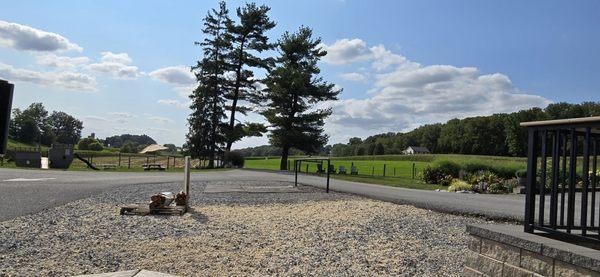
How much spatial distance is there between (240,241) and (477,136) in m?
89.5

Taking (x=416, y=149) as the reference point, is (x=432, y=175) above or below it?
below

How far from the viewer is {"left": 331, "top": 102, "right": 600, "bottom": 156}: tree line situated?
6706 centimetres

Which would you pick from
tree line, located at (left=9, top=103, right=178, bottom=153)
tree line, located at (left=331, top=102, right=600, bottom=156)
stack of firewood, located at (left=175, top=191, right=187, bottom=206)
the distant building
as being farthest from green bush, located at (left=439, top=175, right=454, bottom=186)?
the distant building

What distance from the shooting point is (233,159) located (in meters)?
38.3

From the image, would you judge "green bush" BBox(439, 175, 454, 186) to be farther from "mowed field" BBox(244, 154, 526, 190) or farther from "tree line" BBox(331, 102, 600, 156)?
"tree line" BBox(331, 102, 600, 156)

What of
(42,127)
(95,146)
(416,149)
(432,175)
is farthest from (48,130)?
(432,175)

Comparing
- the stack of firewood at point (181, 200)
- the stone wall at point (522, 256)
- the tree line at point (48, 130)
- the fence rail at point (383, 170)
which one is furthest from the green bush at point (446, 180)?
the tree line at point (48, 130)

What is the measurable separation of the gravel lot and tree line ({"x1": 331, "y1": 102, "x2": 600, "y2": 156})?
4016 centimetres

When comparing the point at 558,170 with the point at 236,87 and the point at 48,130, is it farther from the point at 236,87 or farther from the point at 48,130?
the point at 48,130

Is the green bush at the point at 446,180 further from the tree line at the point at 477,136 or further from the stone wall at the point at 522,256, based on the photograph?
the tree line at the point at 477,136

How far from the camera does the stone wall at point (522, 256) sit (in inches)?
123

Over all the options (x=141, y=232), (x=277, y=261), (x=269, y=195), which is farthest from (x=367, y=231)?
(x=269, y=195)

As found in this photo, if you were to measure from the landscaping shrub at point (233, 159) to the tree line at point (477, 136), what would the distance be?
981 inches

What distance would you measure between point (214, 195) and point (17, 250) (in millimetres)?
7436
